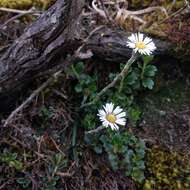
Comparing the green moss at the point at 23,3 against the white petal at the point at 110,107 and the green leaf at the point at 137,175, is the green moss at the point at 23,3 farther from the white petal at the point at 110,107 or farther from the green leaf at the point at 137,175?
the green leaf at the point at 137,175

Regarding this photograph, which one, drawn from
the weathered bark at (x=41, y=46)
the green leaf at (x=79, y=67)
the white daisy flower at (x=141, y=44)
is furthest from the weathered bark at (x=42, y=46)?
the white daisy flower at (x=141, y=44)

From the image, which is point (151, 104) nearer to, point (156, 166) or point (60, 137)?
point (156, 166)

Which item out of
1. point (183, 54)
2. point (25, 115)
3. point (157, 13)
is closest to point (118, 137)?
point (25, 115)

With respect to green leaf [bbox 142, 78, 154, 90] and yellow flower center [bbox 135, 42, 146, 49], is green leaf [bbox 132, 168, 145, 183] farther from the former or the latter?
yellow flower center [bbox 135, 42, 146, 49]

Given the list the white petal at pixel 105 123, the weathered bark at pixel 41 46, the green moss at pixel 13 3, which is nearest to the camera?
the weathered bark at pixel 41 46

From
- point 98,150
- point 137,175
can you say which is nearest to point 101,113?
point 98,150

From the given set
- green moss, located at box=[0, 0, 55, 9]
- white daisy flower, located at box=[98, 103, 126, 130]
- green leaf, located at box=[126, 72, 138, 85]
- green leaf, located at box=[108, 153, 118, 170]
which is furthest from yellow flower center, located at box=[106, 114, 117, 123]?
green moss, located at box=[0, 0, 55, 9]

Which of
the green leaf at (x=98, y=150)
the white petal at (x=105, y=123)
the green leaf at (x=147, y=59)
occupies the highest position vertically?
the green leaf at (x=147, y=59)
